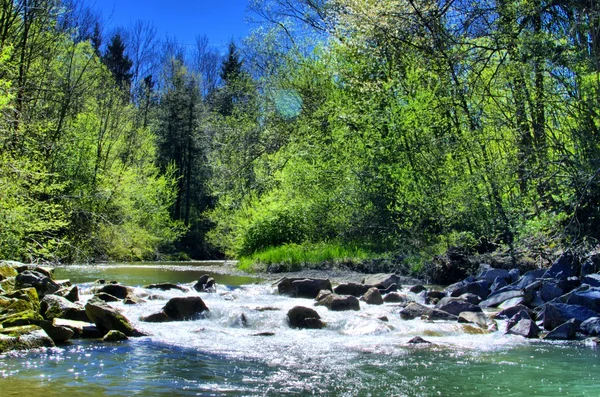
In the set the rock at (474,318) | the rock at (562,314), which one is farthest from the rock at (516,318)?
the rock at (474,318)

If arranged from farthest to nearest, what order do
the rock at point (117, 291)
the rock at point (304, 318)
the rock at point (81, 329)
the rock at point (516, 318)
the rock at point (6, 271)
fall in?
the rock at point (117, 291) → the rock at point (6, 271) → the rock at point (304, 318) → the rock at point (516, 318) → the rock at point (81, 329)

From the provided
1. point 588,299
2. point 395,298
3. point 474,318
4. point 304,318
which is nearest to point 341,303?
point 304,318

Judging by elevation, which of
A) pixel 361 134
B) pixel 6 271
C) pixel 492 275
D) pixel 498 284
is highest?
pixel 361 134

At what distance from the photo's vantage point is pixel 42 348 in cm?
661

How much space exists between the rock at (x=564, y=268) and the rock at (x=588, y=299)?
63.7 inches

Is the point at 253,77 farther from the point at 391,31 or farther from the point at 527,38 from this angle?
the point at 527,38

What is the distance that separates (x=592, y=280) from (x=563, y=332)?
7.56 ft

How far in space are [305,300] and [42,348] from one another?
5.45 metres

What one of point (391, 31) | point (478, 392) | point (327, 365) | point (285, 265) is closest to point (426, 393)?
point (478, 392)

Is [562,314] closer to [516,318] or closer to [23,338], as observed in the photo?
[516,318]

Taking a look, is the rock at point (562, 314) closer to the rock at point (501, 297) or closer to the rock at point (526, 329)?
the rock at point (526, 329)

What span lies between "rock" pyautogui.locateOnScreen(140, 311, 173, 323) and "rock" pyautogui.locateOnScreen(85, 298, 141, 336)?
2.83ft

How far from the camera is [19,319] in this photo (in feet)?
23.5

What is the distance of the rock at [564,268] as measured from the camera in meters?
10.2
